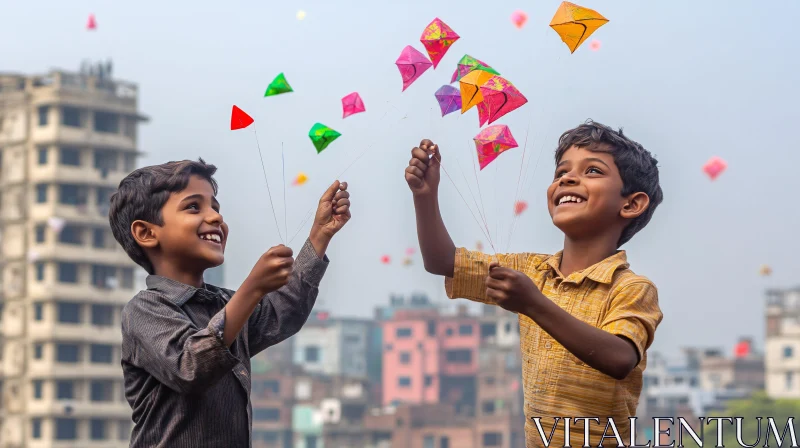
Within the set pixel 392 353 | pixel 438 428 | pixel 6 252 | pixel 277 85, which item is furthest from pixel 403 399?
pixel 277 85

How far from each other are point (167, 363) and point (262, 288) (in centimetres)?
Result: 27

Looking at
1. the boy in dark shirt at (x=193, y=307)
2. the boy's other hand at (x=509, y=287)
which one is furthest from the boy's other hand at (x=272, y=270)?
the boy's other hand at (x=509, y=287)

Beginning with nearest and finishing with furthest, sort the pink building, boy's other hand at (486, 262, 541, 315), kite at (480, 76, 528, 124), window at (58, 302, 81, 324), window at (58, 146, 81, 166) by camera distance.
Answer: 1. boy's other hand at (486, 262, 541, 315)
2. kite at (480, 76, 528, 124)
3. window at (58, 302, 81, 324)
4. window at (58, 146, 81, 166)
5. the pink building

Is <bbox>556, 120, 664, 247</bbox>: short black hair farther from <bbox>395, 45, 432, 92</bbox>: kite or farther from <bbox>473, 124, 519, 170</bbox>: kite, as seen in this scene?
<bbox>395, 45, 432, 92</bbox>: kite

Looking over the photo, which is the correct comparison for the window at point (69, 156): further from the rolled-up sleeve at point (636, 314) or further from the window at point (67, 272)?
the rolled-up sleeve at point (636, 314)

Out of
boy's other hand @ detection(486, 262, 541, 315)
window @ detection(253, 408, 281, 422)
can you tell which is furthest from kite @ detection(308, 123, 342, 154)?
window @ detection(253, 408, 281, 422)

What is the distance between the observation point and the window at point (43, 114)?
43.6m

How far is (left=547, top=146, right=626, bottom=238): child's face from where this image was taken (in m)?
3.27

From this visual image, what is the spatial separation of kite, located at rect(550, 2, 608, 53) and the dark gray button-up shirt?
3.94 feet

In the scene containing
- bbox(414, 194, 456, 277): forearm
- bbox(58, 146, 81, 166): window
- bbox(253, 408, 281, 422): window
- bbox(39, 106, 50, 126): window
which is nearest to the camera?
bbox(414, 194, 456, 277): forearm

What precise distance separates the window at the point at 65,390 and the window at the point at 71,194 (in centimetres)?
594

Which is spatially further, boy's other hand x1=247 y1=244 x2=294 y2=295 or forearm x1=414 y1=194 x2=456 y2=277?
forearm x1=414 y1=194 x2=456 y2=277

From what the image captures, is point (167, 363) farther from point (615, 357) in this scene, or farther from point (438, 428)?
point (438, 428)

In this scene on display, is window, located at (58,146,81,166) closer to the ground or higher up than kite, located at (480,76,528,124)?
higher up
